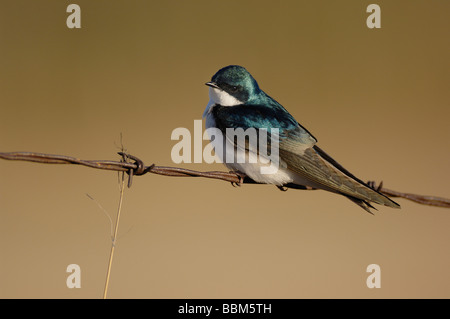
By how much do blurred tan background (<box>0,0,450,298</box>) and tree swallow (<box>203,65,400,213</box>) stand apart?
1513 mm

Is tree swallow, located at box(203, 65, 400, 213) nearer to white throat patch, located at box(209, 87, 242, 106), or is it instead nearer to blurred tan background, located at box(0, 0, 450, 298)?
white throat patch, located at box(209, 87, 242, 106)

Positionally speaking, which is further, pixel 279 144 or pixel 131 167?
pixel 279 144

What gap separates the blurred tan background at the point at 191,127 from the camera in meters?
4.18

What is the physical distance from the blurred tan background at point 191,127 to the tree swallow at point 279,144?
Answer: 1.51 metres

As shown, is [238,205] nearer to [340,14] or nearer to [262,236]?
[262,236]

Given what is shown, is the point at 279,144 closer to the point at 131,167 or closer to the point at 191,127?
the point at 131,167

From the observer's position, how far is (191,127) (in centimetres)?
439

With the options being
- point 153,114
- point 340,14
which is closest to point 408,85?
point 340,14

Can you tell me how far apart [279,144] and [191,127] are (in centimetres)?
184

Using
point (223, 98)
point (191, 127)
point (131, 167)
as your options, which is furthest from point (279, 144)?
point (191, 127)

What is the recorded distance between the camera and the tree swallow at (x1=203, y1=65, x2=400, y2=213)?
2.50 m

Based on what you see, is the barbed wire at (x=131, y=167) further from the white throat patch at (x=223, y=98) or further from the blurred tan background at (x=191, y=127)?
the blurred tan background at (x=191, y=127)

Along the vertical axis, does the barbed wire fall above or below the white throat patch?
below

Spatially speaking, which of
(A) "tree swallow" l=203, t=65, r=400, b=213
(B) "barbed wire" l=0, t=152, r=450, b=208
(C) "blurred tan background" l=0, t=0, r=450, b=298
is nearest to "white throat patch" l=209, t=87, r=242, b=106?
(A) "tree swallow" l=203, t=65, r=400, b=213
